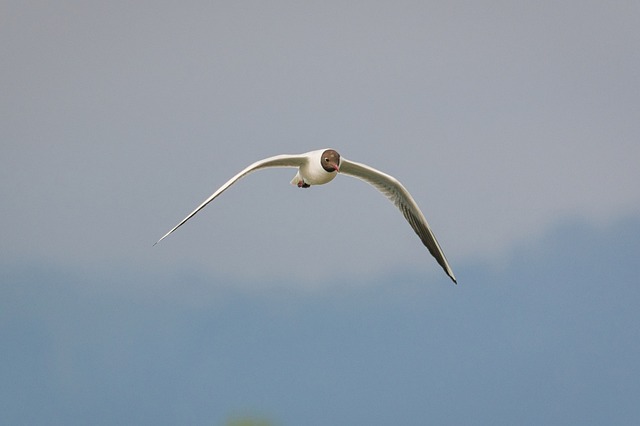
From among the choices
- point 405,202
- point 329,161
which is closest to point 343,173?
point 405,202

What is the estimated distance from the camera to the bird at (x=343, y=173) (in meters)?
22.0

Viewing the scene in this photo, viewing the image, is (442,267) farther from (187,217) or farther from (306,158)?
(187,217)

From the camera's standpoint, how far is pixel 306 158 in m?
22.8

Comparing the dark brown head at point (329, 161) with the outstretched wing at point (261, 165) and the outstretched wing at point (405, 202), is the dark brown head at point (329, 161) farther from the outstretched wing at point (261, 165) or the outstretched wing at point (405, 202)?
the outstretched wing at point (405, 202)

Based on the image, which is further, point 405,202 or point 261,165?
point 405,202

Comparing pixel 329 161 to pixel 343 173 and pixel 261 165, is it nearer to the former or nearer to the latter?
pixel 261 165

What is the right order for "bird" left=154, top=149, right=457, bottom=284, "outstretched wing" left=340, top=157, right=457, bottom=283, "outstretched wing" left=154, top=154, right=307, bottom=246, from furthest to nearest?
"outstretched wing" left=340, top=157, right=457, bottom=283 → "bird" left=154, top=149, right=457, bottom=284 → "outstretched wing" left=154, top=154, right=307, bottom=246

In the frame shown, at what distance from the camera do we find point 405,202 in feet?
85.0

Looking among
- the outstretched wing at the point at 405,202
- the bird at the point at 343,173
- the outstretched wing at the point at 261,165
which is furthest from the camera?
the outstretched wing at the point at 405,202

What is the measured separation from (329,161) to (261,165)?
64.4 inches

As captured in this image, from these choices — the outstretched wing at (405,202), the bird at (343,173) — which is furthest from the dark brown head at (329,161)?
the outstretched wing at (405,202)

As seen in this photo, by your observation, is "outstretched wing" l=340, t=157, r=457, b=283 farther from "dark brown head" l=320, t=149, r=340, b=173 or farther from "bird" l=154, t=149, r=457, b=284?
"dark brown head" l=320, t=149, r=340, b=173

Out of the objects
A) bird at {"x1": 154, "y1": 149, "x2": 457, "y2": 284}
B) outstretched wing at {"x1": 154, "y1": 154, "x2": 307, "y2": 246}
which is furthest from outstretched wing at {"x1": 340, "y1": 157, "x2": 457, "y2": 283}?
outstretched wing at {"x1": 154, "y1": 154, "x2": 307, "y2": 246}

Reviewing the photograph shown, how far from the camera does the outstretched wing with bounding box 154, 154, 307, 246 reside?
19.8m
